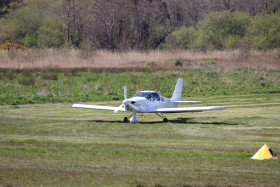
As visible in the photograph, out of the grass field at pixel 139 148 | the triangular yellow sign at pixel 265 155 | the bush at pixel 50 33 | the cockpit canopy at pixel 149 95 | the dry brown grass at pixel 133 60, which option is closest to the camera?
the grass field at pixel 139 148

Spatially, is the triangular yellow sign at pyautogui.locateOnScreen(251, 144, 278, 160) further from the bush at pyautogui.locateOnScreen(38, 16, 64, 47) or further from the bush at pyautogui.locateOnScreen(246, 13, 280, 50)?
the bush at pyautogui.locateOnScreen(38, 16, 64, 47)

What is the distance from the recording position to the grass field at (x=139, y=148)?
9453mm

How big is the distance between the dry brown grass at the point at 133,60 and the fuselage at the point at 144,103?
2011 cm

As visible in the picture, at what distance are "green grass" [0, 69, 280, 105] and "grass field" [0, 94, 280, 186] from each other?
7.52m

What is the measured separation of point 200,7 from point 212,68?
1998 inches

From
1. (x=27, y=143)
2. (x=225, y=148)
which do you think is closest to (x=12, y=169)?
(x=27, y=143)

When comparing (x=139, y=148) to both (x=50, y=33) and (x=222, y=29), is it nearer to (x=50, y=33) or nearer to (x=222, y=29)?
(x=50, y=33)

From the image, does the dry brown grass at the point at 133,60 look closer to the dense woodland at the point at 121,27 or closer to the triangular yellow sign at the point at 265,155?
the dense woodland at the point at 121,27

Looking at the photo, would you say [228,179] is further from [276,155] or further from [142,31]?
[142,31]

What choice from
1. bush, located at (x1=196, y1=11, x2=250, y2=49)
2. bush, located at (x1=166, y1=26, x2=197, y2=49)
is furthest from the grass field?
bush, located at (x1=166, y1=26, x2=197, y2=49)

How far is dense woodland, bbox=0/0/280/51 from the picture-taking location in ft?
185

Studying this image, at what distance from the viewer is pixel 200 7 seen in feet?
298

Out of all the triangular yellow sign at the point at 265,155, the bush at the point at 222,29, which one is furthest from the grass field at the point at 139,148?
the bush at the point at 222,29

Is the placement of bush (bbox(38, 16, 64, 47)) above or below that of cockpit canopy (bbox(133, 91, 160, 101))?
above
